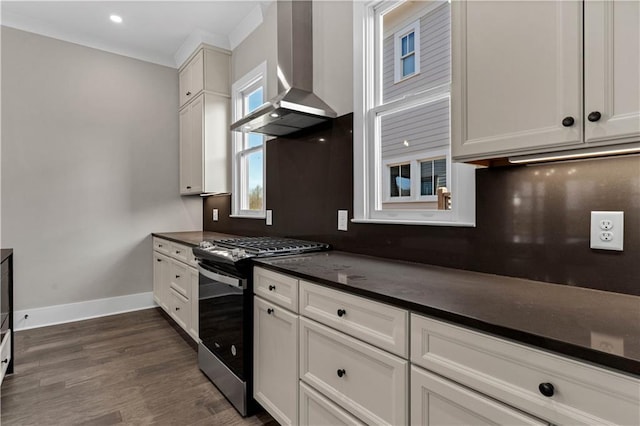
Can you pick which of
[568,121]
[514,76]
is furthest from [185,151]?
[568,121]

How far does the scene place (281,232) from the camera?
9.36ft

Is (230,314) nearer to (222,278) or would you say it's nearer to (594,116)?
(222,278)

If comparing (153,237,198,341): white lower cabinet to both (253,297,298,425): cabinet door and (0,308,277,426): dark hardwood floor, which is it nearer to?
(0,308,277,426): dark hardwood floor

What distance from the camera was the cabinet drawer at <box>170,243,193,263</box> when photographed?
9.41ft

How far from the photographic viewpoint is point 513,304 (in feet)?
3.31

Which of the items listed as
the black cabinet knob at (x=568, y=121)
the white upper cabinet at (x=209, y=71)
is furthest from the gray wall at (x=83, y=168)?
the black cabinet knob at (x=568, y=121)

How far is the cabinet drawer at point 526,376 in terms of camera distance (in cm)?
68

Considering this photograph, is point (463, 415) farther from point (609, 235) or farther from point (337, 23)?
point (337, 23)

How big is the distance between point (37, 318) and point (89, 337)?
2.62 ft

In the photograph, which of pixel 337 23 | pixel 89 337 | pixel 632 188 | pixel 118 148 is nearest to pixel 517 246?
pixel 632 188

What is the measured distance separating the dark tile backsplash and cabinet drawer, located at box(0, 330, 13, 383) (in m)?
2.27

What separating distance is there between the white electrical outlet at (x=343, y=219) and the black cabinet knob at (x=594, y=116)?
1.42m

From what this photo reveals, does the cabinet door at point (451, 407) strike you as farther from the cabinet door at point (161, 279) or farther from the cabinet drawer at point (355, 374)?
the cabinet door at point (161, 279)

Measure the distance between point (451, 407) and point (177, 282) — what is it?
277 centimetres
